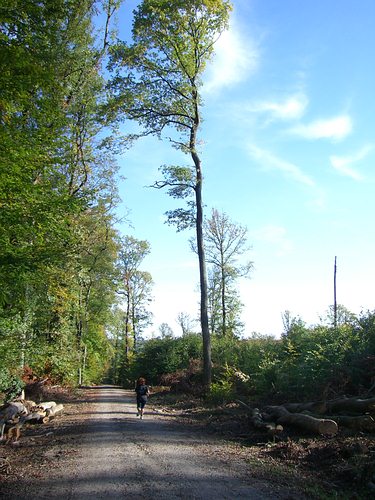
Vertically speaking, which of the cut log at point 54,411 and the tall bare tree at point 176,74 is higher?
the tall bare tree at point 176,74

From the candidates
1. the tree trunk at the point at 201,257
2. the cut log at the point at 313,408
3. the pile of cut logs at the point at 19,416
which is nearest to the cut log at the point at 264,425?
the cut log at the point at 313,408

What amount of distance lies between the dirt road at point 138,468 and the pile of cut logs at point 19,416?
0.76 m

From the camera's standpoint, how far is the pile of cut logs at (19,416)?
11203 millimetres

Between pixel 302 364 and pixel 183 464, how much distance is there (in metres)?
7.44

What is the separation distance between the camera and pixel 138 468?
7551 mm

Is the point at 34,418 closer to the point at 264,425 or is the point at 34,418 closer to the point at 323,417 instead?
the point at 264,425

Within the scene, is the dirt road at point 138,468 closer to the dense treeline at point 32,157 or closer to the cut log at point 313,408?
the cut log at point 313,408

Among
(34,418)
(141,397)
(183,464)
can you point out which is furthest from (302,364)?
(34,418)

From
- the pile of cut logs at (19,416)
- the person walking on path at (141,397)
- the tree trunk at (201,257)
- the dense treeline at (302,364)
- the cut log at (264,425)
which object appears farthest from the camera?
the tree trunk at (201,257)

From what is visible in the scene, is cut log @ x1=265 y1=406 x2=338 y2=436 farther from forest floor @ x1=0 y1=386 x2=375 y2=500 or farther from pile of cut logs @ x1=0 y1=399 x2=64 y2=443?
Result: pile of cut logs @ x1=0 y1=399 x2=64 y2=443

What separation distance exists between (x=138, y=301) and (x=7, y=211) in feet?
148

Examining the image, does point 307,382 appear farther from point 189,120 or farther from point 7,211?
point 189,120

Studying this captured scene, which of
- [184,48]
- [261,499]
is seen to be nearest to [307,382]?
[261,499]

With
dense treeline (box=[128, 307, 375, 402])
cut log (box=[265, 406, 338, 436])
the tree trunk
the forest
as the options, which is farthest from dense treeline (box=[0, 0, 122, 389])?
dense treeline (box=[128, 307, 375, 402])
